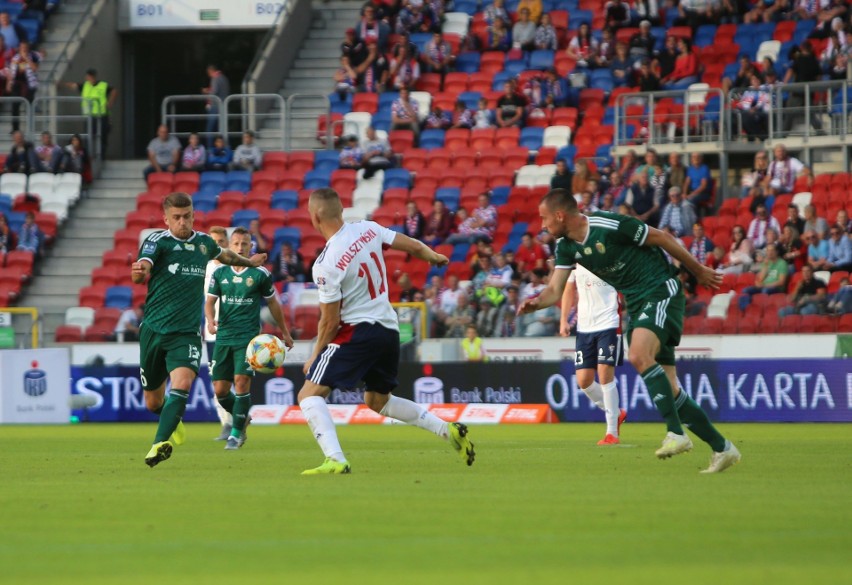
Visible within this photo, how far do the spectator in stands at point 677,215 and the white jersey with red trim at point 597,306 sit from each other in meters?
10.3

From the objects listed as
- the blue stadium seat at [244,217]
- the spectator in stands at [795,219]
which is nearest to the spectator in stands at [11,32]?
the blue stadium seat at [244,217]

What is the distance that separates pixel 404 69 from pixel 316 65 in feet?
12.4

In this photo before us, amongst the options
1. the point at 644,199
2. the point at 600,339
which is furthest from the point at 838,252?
the point at 600,339

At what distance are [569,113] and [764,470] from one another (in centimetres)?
2082

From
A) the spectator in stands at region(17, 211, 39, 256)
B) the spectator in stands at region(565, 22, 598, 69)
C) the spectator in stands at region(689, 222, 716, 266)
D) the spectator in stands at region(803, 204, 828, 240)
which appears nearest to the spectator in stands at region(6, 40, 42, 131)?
the spectator in stands at region(17, 211, 39, 256)

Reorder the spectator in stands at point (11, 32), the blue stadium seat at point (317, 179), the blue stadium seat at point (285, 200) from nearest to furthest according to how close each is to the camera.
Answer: the blue stadium seat at point (285, 200) < the blue stadium seat at point (317, 179) < the spectator in stands at point (11, 32)

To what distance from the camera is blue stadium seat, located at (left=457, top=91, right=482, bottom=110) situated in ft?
109

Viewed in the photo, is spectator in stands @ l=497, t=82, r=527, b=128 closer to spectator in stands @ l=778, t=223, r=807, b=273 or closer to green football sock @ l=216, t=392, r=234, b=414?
spectator in stands @ l=778, t=223, r=807, b=273

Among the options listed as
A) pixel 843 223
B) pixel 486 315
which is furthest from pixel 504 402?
pixel 843 223

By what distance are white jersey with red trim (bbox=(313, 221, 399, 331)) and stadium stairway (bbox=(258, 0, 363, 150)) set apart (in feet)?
77.2

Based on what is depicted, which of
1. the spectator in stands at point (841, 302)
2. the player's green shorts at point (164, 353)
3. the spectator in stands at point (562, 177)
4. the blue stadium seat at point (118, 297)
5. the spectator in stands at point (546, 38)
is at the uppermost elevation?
the spectator in stands at point (546, 38)

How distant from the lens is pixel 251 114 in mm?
34188

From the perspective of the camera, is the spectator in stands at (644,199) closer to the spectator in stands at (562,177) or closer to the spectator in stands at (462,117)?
the spectator in stands at (562,177)

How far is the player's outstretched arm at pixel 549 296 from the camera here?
1168 cm
